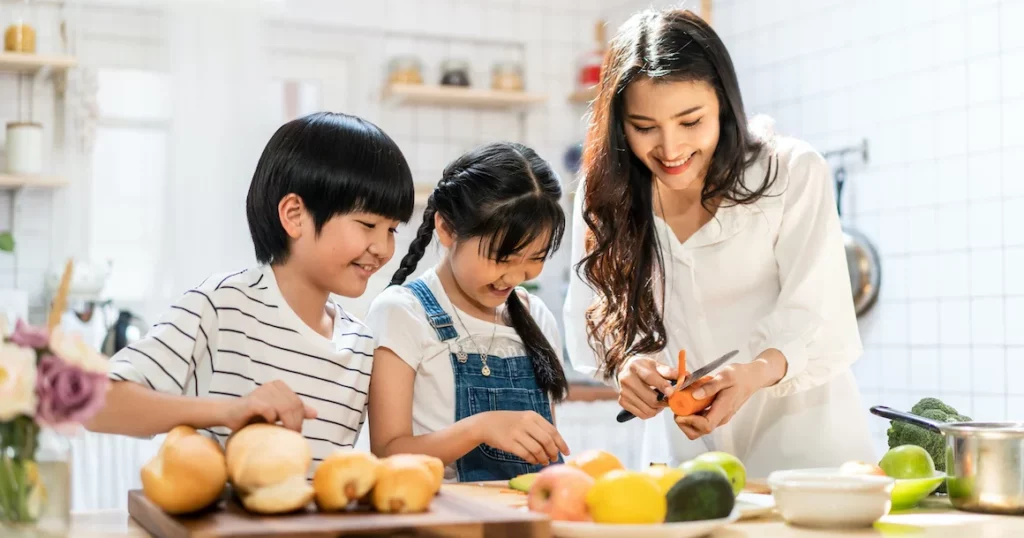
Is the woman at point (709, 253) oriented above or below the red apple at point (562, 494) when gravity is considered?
above

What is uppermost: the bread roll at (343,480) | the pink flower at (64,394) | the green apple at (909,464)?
the pink flower at (64,394)

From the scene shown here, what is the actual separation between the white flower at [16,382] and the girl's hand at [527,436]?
0.63 m

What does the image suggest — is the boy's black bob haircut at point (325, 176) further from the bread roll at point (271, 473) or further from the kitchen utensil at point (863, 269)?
the kitchen utensil at point (863, 269)

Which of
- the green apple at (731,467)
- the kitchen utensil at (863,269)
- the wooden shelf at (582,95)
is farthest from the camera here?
the wooden shelf at (582,95)

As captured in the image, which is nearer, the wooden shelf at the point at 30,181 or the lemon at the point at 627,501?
the lemon at the point at 627,501

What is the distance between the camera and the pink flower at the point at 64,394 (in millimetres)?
823

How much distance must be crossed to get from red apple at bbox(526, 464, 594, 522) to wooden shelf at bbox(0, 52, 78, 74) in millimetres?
2980

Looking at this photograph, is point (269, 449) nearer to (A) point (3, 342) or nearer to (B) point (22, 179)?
(A) point (3, 342)

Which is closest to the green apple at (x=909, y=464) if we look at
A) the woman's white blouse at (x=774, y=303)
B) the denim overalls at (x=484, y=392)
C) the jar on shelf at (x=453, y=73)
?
the woman's white blouse at (x=774, y=303)

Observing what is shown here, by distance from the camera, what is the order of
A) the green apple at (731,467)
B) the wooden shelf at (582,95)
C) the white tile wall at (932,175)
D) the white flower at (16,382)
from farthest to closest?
1. the wooden shelf at (582,95)
2. the white tile wall at (932,175)
3. the green apple at (731,467)
4. the white flower at (16,382)

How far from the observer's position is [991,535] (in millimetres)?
1000

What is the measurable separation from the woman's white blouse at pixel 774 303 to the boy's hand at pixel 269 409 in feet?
2.41

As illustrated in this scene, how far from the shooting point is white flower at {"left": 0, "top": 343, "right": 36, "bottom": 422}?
0.80 metres

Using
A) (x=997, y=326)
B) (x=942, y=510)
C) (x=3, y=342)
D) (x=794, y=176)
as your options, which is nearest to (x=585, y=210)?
(x=794, y=176)
